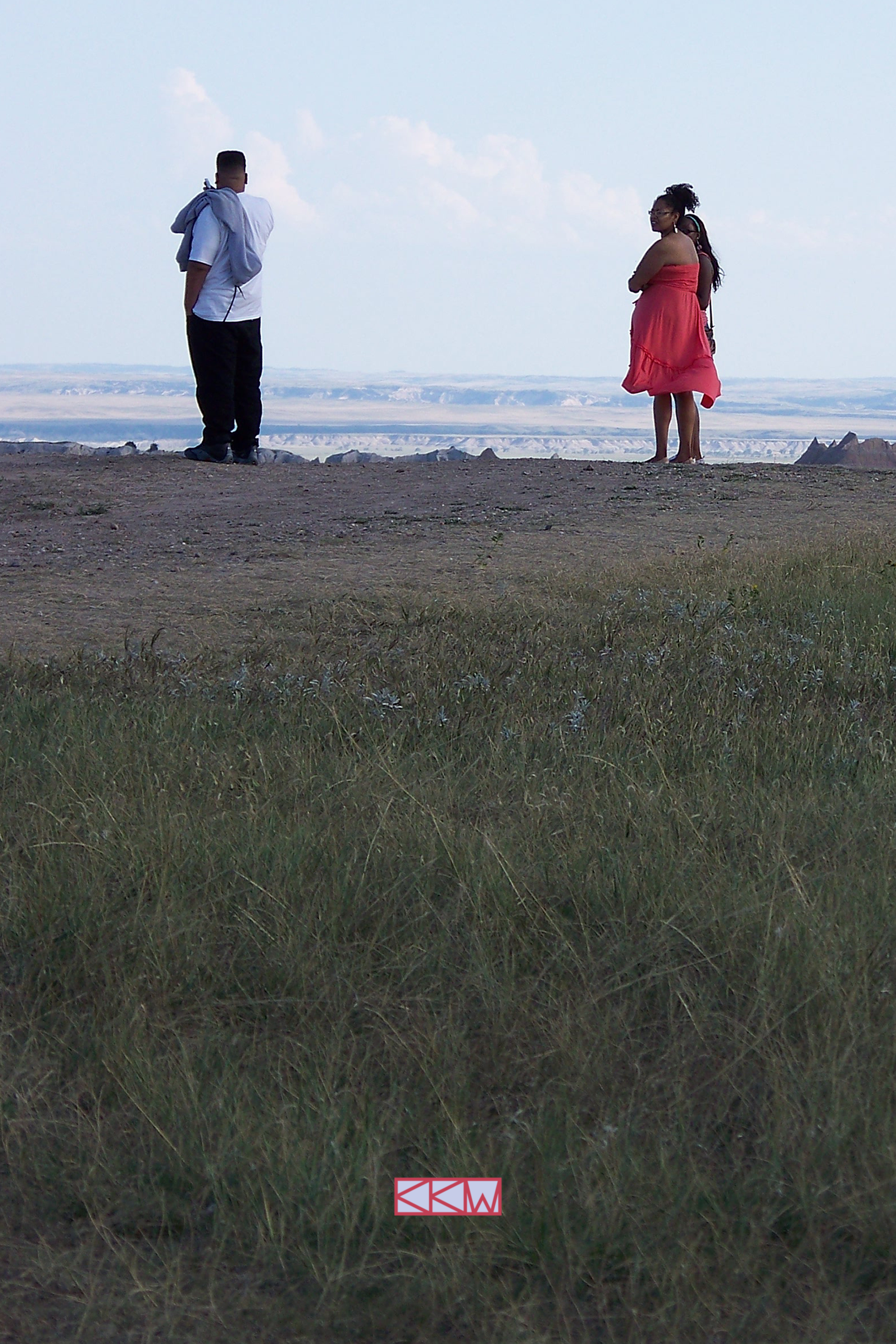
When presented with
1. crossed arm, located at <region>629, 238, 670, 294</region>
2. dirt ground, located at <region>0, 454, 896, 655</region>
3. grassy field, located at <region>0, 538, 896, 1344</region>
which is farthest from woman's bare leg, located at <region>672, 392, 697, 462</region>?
grassy field, located at <region>0, 538, 896, 1344</region>

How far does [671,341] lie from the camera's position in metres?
10.5

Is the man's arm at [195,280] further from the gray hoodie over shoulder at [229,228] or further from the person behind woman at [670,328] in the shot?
the person behind woman at [670,328]

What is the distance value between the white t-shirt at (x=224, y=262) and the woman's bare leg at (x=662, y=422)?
11.0 ft

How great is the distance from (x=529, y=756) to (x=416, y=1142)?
1.70 m

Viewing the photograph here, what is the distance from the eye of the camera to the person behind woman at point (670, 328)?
1025 cm

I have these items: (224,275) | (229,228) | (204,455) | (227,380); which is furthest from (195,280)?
(204,455)

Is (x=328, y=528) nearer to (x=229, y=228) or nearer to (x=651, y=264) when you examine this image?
(x=229, y=228)

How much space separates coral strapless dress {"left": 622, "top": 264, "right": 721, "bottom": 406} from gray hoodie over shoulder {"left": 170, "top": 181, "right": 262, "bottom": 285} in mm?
3081

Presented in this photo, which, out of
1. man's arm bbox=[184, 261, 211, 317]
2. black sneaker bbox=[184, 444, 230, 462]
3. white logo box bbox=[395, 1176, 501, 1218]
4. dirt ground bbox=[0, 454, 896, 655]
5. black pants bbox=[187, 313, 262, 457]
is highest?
man's arm bbox=[184, 261, 211, 317]

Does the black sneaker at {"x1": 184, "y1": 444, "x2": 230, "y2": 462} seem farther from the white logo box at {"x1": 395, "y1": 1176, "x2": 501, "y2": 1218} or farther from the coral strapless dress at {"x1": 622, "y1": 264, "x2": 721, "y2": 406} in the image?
the white logo box at {"x1": 395, "y1": 1176, "x2": 501, "y2": 1218}

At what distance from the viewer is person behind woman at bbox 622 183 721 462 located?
1025 centimetres

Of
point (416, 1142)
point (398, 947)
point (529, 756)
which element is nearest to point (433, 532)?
point (529, 756)

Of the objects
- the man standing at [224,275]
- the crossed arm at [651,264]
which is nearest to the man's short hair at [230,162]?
the man standing at [224,275]

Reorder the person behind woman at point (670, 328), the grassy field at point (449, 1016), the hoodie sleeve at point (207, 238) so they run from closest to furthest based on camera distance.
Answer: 1. the grassy field at point (449, 1016)
2. the hoodie sleeve at point (207, 238)
3. the person behind woman at point (670, 328)
